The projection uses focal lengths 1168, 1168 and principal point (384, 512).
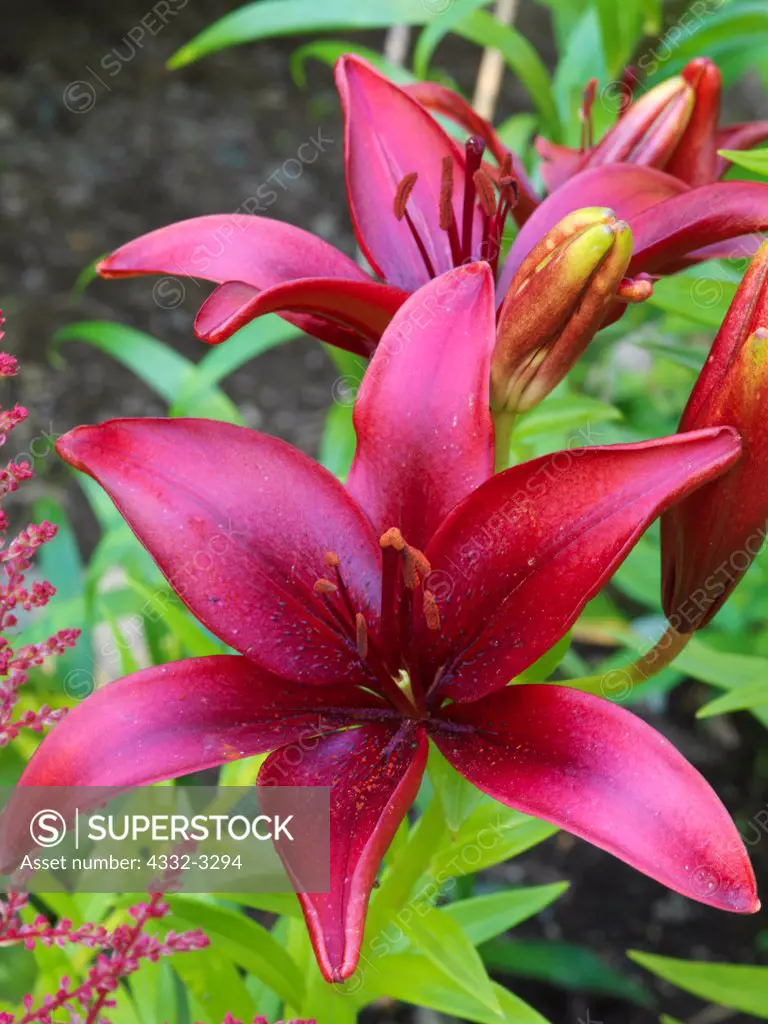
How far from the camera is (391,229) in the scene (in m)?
0.75

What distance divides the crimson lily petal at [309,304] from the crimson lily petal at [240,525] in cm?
6

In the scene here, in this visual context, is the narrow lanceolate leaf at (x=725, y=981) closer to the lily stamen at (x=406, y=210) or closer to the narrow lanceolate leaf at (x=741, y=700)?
the narrow lanceolate leaf at (x=741, y=700)

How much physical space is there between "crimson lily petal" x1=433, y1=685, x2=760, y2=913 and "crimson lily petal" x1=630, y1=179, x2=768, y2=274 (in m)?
0.26

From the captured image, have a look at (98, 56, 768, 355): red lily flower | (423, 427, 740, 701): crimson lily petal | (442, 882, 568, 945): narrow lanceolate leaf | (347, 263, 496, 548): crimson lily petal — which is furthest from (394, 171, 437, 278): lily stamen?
(442, 882, 568, 945): narrow lanceolate leaf

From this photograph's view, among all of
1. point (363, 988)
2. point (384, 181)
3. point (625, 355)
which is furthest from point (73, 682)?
point (625, 355)

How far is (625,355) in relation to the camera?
2303 mm

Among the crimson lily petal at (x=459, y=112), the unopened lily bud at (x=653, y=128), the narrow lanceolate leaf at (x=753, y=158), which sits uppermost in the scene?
the crimson lily petal at (x=459, y=112)

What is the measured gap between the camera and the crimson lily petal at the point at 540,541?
525 millimetres

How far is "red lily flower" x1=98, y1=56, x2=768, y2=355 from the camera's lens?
636 mm

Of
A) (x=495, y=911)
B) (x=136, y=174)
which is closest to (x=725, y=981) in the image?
(x=495, y=911)

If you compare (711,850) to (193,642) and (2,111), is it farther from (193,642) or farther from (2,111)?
(2,111)

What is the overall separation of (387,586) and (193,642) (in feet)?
0.99

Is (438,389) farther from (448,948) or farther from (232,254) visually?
(448,948)

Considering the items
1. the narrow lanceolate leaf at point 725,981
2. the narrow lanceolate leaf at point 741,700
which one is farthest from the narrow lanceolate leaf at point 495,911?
the narrow lanceolate leaf at point 741,700
